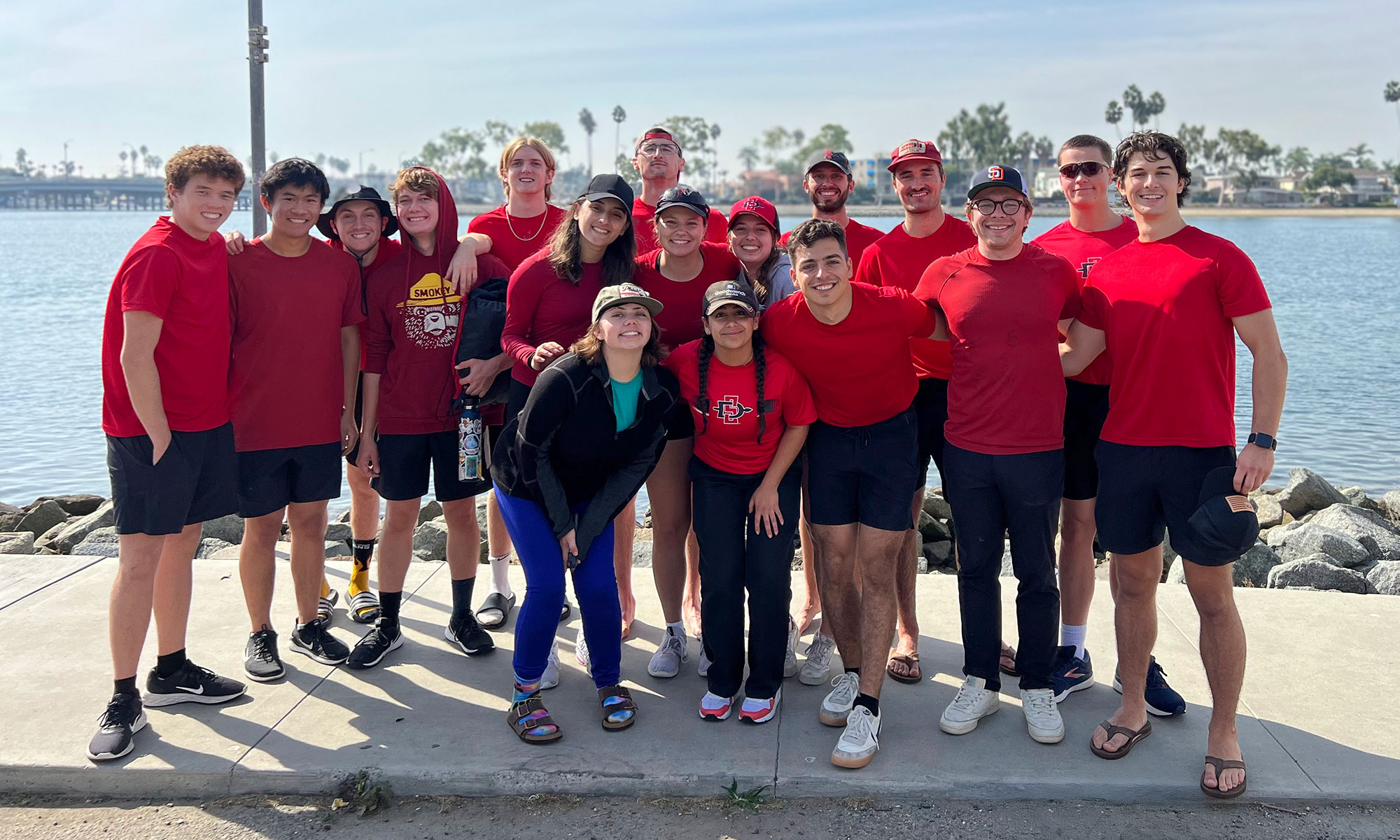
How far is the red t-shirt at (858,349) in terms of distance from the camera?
401cm

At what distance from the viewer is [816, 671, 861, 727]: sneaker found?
418 centimetres

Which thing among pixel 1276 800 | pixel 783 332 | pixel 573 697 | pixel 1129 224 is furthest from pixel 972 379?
pixel 573 697

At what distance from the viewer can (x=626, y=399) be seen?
401cm

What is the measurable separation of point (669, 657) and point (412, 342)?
1929mm

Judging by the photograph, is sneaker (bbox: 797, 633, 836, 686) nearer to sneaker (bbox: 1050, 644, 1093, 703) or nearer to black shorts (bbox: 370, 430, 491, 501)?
sneaker (bbox: 1050, 644, 1093, 703)

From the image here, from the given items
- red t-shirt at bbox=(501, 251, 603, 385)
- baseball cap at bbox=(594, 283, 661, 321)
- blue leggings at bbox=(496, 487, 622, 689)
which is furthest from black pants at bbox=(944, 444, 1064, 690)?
red t-shirt at bbox=(501, 251, 603, 385)

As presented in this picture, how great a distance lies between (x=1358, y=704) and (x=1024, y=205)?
2.65 m

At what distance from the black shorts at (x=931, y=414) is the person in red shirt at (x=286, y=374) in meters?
2.65

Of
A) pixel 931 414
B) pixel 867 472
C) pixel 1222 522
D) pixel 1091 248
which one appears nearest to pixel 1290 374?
pixel 1091 248

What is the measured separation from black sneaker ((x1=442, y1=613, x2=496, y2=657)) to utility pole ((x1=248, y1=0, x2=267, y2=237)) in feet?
11.3

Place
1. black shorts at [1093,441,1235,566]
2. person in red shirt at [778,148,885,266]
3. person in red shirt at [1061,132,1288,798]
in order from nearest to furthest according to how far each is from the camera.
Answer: person in red shirt at [1061,132,1288,798] < black shorts at [1093,441,1235,566] < person in red shirt at [778,148,885,266]

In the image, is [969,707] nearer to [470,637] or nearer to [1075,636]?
[1075,636]

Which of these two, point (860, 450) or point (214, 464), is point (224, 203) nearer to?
point (214, 464)

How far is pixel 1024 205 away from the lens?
3.95 m
